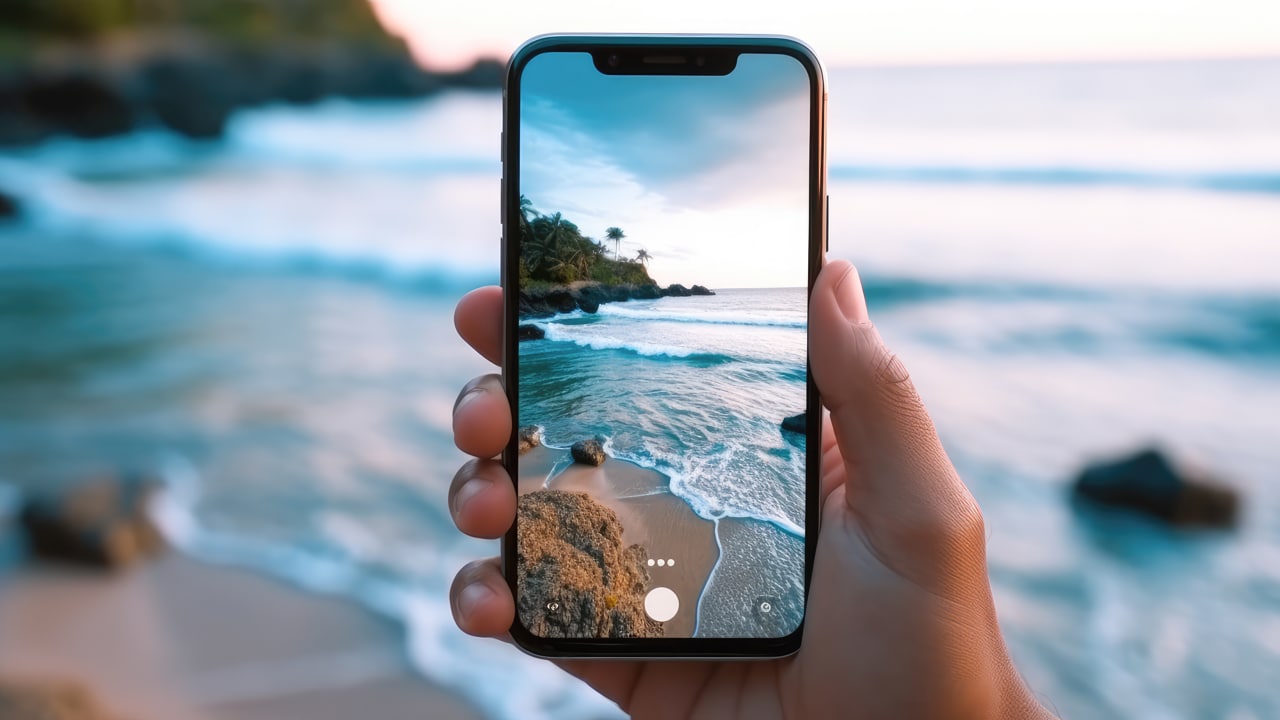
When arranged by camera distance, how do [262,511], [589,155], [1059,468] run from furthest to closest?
[1059,468] → [262,511] → [589,155]

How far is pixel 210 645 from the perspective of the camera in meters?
3.25

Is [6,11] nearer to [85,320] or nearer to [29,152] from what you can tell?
[29,152]

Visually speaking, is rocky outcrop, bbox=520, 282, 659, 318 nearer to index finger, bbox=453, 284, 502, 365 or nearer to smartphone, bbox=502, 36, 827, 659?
smartphone, bbox=502, 36, 827, 659

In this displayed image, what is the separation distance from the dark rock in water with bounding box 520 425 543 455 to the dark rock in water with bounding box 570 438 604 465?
0.06 metres

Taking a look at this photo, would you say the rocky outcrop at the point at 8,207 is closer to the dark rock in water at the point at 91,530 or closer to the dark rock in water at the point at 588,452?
the dark rock in water at the point at 91,530

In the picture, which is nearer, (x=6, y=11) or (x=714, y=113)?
(x=714, y=113)

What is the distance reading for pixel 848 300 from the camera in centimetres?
144

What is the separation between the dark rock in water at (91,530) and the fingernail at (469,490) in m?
2.82

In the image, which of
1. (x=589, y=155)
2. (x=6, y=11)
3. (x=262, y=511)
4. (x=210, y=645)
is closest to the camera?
(x=589, y=155)

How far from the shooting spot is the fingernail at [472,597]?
1.43m

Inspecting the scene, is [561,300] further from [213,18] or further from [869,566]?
[213,18]

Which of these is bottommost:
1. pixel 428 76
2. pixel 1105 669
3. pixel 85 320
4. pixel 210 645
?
pixel 1105 669

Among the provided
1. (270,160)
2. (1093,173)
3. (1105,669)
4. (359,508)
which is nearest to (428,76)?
(270,160)

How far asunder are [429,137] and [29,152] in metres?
3.44
